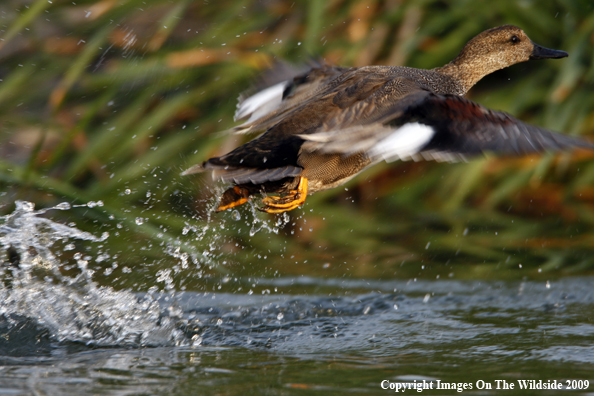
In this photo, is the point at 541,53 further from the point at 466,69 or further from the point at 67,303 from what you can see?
the point at 67,303

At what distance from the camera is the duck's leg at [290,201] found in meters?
2.72

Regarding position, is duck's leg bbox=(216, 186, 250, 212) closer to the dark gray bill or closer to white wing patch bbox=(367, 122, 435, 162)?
white wing patch bbox=(367, 122, 435, 162)

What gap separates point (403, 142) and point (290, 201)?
0.52 m

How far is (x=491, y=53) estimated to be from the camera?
333 centimetres

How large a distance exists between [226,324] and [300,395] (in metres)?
0.92

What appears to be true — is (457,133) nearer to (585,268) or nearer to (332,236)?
(585,268)

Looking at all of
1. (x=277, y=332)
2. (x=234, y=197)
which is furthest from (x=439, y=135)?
(x=277, y=332)

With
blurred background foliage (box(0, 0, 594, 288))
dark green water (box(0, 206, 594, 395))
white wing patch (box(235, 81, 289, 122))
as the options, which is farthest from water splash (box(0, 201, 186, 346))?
white wing patch (box(235, 81, 289, 122))

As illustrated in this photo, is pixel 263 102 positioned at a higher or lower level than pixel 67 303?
higher

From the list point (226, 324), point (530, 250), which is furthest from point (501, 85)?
point (226, 324)

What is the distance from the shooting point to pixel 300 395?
6.82 feet

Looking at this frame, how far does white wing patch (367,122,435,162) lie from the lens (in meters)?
2.40

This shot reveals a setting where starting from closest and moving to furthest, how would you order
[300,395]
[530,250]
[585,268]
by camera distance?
[300,395]
[585,268]
[530,250]

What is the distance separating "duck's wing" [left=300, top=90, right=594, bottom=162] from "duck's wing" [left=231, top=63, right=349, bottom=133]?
65 cm
